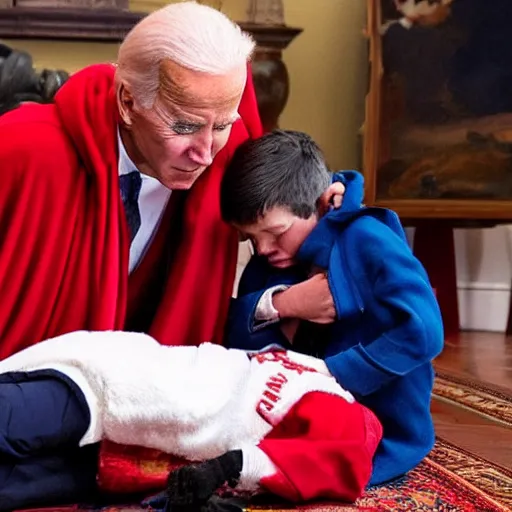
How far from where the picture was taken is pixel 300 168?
5.45ft

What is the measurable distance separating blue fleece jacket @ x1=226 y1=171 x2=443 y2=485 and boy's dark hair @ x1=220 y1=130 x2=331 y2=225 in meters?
0.06

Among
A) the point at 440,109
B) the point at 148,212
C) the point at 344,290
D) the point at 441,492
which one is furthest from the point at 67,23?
the point at 441,492

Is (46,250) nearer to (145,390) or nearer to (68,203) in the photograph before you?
(68,203)

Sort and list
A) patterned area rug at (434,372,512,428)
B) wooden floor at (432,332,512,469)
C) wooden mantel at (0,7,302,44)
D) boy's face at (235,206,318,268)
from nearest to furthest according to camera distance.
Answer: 1. boy's face at (235,206,318,268)
2. wooden floor at (432,332,512,469)
3. patterned area rug at (434,372,512,428)
4. wooden mantel at (0,7,302,44)

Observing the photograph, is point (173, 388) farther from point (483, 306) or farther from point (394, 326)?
point (483, 306)

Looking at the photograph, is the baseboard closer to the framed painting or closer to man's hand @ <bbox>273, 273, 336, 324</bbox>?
the framed painting

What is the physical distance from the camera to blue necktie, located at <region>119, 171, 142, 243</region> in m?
1.71

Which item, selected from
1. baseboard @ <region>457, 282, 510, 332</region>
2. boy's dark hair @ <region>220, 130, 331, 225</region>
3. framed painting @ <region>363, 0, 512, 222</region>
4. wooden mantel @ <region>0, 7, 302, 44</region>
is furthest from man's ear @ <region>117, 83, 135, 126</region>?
baseboard @ <region>457, 282, 510, 332</region>

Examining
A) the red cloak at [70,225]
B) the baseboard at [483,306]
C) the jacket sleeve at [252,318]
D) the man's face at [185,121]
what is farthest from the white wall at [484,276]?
the man's face at [185,121]

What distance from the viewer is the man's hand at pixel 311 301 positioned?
5.29ft

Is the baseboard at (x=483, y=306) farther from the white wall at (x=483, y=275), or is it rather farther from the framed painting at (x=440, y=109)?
the framed painting at (x=440, y=109)

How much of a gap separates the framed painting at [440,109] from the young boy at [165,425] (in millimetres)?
2302

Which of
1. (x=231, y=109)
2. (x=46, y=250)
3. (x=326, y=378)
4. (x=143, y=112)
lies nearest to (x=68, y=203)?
(x=46, y=250)

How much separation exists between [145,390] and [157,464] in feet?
0.47
